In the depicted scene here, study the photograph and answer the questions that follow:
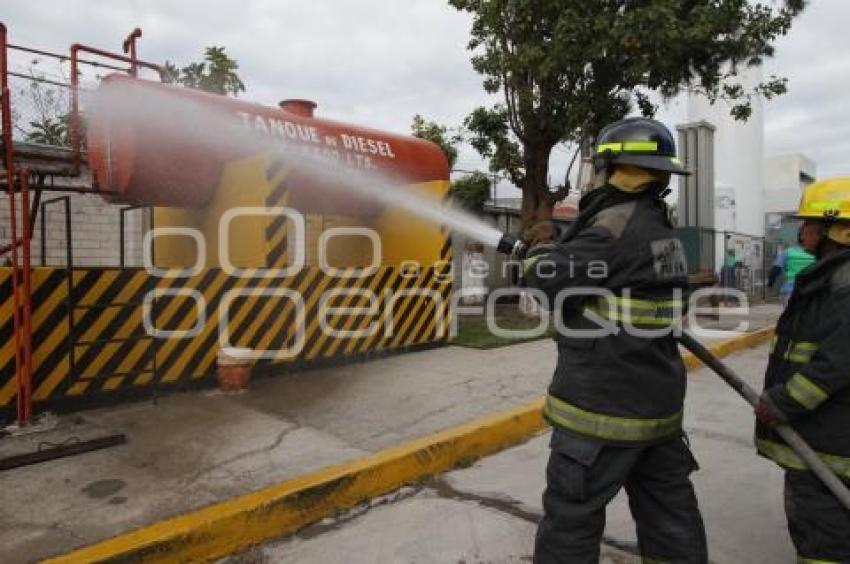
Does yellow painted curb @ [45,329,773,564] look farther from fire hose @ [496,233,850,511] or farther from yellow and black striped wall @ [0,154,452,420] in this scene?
yellow and black striped wall @ [0,154,452,420]

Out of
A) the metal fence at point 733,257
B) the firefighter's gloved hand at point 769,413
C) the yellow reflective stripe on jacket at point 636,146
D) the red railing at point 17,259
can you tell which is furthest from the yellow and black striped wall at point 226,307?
the metal fence at point 733,257

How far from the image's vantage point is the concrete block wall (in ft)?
29.6

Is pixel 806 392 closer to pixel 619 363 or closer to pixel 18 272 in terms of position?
pixel 619 363

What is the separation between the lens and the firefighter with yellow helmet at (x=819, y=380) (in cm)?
234

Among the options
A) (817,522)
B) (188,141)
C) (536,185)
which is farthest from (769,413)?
(536,185)

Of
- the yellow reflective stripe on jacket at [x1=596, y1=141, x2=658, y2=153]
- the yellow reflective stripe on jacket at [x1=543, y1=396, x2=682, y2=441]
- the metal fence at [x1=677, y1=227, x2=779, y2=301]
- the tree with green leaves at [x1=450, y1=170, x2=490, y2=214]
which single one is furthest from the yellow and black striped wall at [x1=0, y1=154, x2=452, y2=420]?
the metal fence at [x1=677, y1=227, x2=779, y2=301]

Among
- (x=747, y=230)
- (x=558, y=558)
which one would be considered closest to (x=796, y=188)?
(x=747, y=230)

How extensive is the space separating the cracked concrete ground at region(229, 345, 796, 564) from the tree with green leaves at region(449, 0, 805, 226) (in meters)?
6.14

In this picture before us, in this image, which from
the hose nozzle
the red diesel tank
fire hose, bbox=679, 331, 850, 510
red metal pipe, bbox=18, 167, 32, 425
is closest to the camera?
fire hose, bbox=679, 331, 850, 510

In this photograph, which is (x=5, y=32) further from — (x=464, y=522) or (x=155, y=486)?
(x=464, y=522)

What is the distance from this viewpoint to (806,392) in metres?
2.37

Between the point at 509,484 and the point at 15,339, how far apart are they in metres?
3.69

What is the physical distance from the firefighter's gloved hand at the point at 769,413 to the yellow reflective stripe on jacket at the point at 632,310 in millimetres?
536

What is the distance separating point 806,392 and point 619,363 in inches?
28.1
